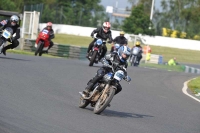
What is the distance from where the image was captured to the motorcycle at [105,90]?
10.4m

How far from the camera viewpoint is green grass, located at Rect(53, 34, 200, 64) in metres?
56.9

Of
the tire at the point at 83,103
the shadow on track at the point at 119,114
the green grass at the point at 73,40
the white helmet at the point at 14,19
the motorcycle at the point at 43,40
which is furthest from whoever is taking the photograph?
the green grass at the point at 73,40

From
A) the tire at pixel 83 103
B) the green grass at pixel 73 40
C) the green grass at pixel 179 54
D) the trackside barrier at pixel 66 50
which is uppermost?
the tire at pixel 83 103

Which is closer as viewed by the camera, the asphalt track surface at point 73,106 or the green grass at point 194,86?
the asphalt track surface at point 73,106

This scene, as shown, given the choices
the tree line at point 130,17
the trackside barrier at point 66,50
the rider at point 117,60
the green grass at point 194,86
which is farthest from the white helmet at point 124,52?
the tree line at point 130,17

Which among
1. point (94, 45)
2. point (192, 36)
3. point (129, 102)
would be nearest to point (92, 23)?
point (192, 36)

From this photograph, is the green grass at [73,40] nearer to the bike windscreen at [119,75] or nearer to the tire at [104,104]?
the tire at [104,104]

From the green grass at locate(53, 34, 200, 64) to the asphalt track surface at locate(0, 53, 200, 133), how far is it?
3785 cm

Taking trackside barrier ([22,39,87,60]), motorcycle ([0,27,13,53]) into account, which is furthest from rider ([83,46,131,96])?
trackside barrier ([22,39,87,60])

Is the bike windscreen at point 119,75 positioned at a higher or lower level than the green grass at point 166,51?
higher

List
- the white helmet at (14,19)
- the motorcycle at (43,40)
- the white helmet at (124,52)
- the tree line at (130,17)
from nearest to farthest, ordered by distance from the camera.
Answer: the white helmet at (124,52) → the white helmet at (14,19) → the motorcycle at (43,40) → the tree line at (130,17)

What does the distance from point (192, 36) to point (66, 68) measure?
5050 cm

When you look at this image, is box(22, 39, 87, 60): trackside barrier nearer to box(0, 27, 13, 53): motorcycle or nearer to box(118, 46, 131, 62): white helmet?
box(0, 27, 13, 53): motorcycle

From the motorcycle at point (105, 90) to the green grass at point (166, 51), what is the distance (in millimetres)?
44420
